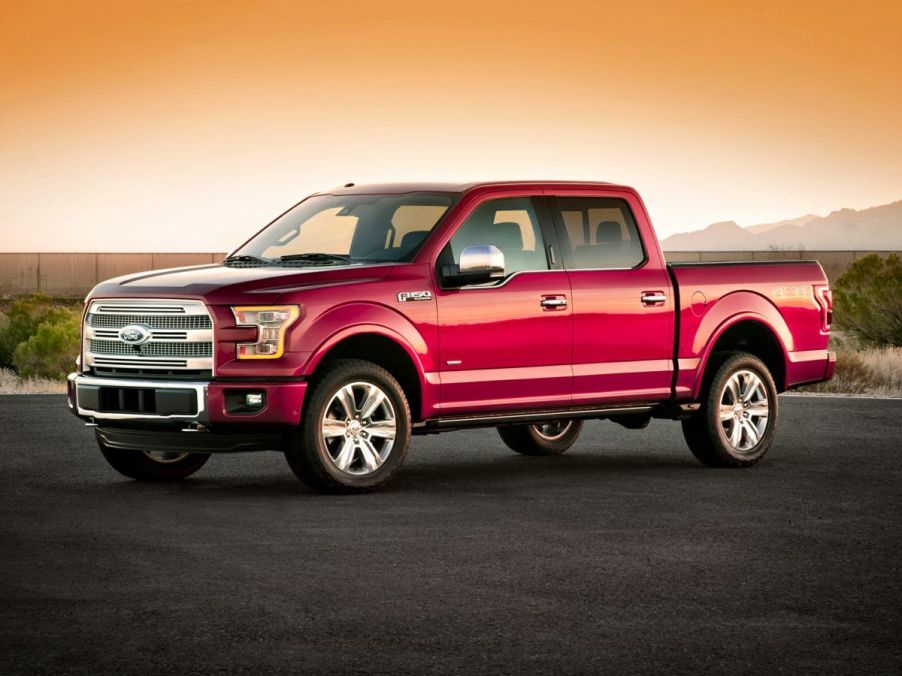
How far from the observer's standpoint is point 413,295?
12117mm

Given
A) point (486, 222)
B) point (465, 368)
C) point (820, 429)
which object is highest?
point (486, 222)

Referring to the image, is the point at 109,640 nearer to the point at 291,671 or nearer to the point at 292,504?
the point at 291,671

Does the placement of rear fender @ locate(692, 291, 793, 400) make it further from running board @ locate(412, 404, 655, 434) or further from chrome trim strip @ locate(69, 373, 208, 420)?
chrome trim strip @ locate(69, 373, 208, 420)

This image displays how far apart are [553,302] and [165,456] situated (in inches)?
131

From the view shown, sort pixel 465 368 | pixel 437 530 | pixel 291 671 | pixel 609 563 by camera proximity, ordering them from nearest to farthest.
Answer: pixel 291 671
pixel 609 563
pixel 437 530
pixel 465 368

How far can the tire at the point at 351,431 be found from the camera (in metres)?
11.7

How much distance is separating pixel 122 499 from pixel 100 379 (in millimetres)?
924

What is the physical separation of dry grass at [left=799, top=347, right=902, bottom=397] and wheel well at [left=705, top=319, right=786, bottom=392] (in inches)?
351

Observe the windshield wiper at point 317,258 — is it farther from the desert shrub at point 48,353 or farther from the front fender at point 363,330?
the desert shrub at point 48,353

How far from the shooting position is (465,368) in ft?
40.8

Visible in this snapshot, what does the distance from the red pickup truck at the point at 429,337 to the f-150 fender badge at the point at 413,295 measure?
0.5 inches

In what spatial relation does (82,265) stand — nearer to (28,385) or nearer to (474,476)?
(28,385)

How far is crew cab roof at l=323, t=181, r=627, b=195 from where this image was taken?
12953 mm

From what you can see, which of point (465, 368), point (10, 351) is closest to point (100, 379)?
point (465, 368)
